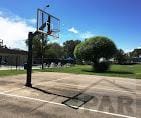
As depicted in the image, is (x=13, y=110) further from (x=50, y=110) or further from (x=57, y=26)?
(x=57, y=26)

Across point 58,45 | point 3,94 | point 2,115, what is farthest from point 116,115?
point 58,45

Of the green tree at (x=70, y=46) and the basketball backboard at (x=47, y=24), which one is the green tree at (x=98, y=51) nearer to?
the basketball backboard at (x=47, y=24)

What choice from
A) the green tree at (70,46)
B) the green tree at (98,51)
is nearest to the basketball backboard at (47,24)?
the green tree at (98,51)

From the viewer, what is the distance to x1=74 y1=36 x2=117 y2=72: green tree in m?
33.5

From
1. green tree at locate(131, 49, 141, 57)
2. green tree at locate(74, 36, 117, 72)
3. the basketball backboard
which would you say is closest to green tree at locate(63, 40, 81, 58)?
green tree at locate(131, 49, 141, 57)

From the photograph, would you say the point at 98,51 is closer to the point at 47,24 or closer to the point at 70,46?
the point at 47,24

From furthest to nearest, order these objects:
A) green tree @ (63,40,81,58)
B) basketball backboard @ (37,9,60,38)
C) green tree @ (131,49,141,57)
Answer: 1. green tree @ (131,49,141,57)
2. green tree @ (63,40,81,58)
3. basketball backboard @ (37,9,60,38)

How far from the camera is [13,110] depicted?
905 centimetres

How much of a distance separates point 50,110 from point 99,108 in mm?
2052

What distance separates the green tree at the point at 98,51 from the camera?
110 feet

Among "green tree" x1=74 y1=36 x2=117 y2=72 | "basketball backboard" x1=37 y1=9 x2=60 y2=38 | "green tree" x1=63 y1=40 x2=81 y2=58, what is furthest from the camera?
"green tree" x1=63 y1=40 x2=81 y2=58

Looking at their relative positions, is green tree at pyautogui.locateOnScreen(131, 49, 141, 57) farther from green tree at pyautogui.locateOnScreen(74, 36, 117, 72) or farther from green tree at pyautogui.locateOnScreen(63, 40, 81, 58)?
green tree at pyautogui.locateOnScreen(74, 36, 117, 72)

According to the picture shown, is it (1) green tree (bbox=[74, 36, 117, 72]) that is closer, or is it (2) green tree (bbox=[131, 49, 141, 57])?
(1) green tree (bbox=[74, 36, 117, 72])

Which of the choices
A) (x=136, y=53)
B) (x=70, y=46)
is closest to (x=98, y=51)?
(x=70, y=46)
